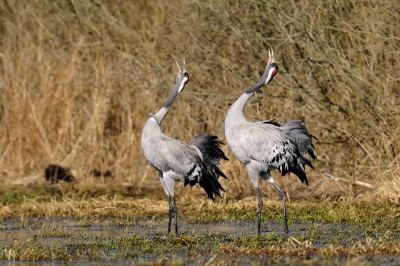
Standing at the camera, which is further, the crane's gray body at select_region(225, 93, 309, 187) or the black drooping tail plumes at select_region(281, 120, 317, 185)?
the black drooping tail plumes at select_region(281, 120, 317, 185)

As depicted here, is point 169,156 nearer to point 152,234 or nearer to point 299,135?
point 152,234

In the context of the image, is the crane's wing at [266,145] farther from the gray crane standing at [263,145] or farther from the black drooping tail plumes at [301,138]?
the black drooping tail plumes at [301,138]

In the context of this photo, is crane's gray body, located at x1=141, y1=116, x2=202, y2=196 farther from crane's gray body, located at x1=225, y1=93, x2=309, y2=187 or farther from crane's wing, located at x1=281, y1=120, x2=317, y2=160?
crane's wing, located at x1=281, y1=120, x2=317, y2=160

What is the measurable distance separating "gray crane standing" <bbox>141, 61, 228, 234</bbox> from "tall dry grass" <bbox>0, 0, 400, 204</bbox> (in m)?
2.46

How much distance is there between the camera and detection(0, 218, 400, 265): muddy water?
679 centimetres

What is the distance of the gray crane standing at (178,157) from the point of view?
354 inches

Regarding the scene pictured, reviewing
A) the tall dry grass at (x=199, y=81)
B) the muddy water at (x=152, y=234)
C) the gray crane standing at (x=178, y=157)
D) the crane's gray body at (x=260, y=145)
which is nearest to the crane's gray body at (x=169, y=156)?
the gray crane standing at (x=178, y=157)

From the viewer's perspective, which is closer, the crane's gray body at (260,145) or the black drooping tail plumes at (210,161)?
the crane's gray body at (260,145)

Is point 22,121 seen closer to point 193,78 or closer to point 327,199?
point 193,78

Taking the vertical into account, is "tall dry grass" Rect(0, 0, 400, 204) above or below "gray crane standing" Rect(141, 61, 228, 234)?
above

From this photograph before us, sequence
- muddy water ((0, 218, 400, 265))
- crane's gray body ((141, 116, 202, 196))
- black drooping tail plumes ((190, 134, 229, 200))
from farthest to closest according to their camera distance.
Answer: black drooping tail plumes ((190, 134, 229, 200))
crane's gray body ((141, 116, 202, 196))
muddy water ((0, 218, 400, 265))

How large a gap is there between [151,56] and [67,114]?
1.95 meters

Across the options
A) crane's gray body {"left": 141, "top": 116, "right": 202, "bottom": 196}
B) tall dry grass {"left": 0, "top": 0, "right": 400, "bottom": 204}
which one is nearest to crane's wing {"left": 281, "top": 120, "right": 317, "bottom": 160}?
crane's gray body {"left": 141, "top": 116, "right": 202, "bottom": 196}

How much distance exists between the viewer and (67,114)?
1473cm
